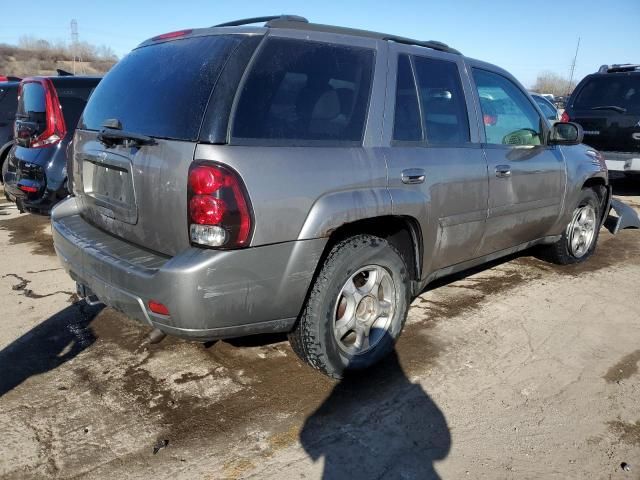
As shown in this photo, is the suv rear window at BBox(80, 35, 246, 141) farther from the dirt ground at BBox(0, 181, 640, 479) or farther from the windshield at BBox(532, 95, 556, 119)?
the windshield at BBox(532, 95, 556, 119)

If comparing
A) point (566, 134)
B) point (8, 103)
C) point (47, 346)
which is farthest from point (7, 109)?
point (566, 134)

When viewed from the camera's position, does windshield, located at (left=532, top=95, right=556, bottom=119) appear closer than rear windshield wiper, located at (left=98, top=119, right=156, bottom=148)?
No

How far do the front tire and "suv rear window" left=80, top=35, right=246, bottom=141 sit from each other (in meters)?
1.03

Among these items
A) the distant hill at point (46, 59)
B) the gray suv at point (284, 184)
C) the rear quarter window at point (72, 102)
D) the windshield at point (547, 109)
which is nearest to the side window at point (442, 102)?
the gray suv at point (284, 184)

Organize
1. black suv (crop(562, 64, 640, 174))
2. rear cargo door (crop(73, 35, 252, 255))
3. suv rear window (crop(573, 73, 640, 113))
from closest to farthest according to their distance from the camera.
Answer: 1. rear cargo door (crop(73, 35, 252, 255))
2. black suv (crop(562, 64, 640, 174))
3. suv rear window (crop(573, 73, 640, 113))

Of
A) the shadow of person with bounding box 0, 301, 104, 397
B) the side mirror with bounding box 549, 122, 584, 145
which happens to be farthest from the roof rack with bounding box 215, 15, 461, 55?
the shadow of person with bounding box 0, 301, 104, 397

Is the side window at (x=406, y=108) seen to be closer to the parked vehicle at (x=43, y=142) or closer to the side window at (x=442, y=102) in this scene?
the side window at (x=442, y=102)

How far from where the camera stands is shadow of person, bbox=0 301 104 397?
10.3ft

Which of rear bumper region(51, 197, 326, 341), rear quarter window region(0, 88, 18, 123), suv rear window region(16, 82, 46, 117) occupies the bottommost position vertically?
rear bumper region(51, 197, 326, 341)

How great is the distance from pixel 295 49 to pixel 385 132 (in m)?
0.69

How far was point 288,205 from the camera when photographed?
8.28ft

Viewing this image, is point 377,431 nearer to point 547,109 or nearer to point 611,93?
point 611,93

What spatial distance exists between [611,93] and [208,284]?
341 inches

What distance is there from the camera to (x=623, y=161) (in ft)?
27.1
